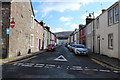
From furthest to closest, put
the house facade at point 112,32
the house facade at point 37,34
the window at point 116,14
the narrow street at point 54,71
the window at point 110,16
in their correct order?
1. the house facade at point 37,34
2. the window at point 110,16
3. the window at point 116,14
4. the house facade at point 112,32
5. the narrow street at point 54,71

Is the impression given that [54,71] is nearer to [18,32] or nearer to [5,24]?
[5,24]

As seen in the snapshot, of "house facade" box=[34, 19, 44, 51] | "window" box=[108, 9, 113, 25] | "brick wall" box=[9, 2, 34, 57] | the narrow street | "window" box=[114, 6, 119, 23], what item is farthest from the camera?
"house facade" box=[34, 19, 44, 51]

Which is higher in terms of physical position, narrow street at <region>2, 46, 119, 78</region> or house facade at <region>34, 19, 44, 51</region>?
house facade at <region>34, 19, 44, 51</region>

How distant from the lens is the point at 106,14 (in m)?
17.6

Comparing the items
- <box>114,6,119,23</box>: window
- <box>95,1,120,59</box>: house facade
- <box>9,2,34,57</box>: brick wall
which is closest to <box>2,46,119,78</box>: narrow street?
<box>9,2,34,57</box>: brick wall

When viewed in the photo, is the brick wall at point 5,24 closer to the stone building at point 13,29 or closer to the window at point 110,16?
the stone building at point 13,29

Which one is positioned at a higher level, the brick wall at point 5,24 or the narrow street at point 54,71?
the brick wall at point 5,24

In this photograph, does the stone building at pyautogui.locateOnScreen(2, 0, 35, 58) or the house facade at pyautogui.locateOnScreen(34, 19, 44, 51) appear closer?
the stone building at pyautogui.locateOnScreen(2, 0, 35, 58)

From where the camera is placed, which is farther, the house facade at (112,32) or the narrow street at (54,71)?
the house facade at (112,32)

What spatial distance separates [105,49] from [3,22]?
13.7 meters

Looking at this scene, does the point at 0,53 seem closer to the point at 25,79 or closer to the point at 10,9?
the point at 10,9

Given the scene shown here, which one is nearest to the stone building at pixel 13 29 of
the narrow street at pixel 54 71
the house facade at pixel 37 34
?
the narrow street at pixel 54 71

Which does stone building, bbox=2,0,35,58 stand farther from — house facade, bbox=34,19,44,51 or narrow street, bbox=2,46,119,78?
house facade, bbox=34,19,44,51

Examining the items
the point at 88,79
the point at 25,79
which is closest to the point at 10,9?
the point at 25,79
